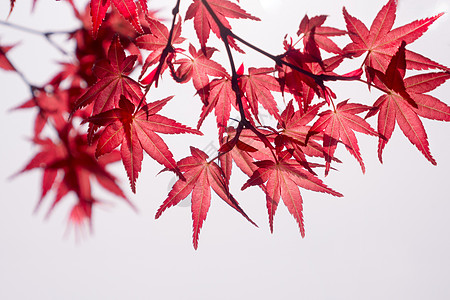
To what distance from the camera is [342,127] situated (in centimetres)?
70

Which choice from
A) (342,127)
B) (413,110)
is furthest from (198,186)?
(413,110)

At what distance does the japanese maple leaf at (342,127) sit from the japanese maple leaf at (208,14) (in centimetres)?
29

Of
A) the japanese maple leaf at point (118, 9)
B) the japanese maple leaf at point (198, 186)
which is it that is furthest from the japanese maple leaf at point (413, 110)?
the japanese maple leaf at point (118, 9)

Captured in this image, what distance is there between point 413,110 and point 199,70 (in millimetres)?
491

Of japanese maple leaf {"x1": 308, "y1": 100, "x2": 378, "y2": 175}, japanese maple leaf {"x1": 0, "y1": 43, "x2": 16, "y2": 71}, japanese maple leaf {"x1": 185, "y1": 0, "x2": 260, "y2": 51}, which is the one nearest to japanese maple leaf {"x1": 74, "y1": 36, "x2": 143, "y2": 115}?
japanese maple leaf {"x1": 185, "y1": 0, "x2": 260, "y2": 51}

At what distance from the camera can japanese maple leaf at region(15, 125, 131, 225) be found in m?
0.89

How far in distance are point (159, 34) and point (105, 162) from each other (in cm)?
47

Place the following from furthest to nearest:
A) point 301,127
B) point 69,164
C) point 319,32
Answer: point 69,164, point 301,127, point 319,32

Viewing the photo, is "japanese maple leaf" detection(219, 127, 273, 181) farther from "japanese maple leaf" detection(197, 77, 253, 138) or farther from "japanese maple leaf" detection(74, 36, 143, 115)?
"japanese maple leaf" detection(74, 36, 143, 115)

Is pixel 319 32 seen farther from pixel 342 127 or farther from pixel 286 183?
pixel 286 183

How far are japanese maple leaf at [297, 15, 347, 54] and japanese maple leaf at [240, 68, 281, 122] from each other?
0.13m

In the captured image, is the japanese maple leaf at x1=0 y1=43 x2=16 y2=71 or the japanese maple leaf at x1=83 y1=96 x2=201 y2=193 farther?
the japanese maple leaf at x1=0 y1=43 x2=16 y2=71

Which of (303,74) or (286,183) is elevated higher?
(303,74)

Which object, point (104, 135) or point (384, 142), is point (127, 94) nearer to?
point (104, 135)
